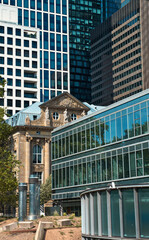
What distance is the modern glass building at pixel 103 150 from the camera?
48.0 metres

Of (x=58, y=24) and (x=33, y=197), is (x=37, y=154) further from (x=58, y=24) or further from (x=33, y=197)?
(x=58, y=24)

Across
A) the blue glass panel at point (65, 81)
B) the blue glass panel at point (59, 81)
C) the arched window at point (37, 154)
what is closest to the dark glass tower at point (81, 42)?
the blue glass panel at point (65, 81)

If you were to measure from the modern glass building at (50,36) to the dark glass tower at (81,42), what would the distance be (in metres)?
31.2

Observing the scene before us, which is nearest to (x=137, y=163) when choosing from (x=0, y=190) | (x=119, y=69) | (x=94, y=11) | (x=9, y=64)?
(x=0, y=190)

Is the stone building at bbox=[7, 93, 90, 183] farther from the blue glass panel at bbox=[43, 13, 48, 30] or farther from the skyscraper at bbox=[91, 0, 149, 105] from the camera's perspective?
the blue glass panel at bbox=[43, 13, 48, 30]

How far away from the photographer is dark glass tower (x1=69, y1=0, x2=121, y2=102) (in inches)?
7352

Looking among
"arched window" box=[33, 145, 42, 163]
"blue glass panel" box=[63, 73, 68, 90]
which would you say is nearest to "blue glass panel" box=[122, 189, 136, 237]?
"arched window" box=[33, 145, 42, 163]

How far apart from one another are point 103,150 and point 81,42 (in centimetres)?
13725

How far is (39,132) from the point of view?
9075cm

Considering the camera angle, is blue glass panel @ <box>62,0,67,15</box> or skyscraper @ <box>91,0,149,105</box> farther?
blue glass panel @ <box>62,0,67,15</box>

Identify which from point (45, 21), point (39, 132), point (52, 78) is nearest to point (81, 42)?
point (45, 21)

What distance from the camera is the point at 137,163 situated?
48156mm

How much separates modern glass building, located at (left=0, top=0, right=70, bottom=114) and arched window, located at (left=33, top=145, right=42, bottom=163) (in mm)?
55790

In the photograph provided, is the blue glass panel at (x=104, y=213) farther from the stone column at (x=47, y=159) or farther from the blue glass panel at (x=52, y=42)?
the blue glass panel at (x=52, y=42)
